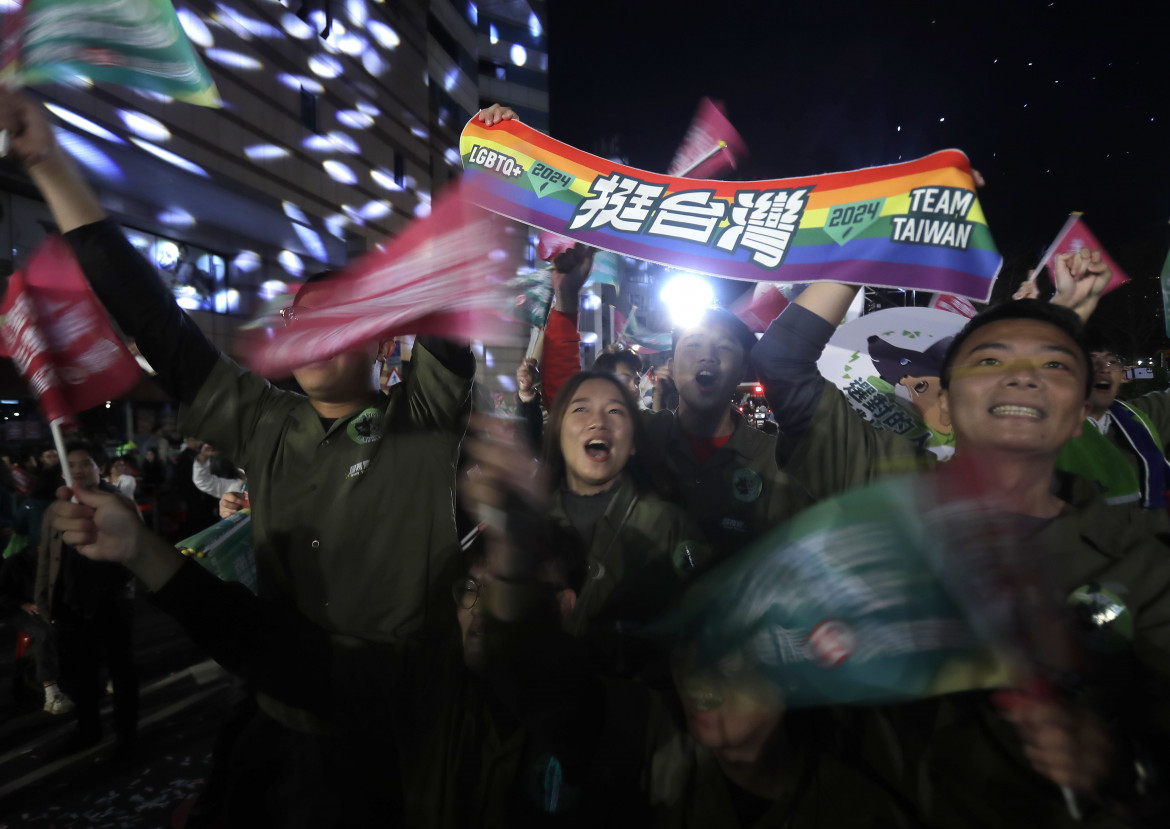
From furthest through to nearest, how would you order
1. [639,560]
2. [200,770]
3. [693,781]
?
[200,770], [639,560], [693,781]

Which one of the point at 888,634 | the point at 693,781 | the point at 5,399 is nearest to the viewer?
the point at 888,634

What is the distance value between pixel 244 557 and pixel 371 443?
1061 mm

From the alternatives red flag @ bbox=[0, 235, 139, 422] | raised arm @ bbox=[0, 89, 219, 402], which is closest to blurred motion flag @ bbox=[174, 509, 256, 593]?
red flag @ bbox=[0, 235, 139, 422]

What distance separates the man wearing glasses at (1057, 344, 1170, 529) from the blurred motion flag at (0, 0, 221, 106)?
2570 millimetres

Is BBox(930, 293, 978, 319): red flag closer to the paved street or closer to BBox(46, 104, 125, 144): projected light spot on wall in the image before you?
the paved street

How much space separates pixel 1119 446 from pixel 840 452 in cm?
154

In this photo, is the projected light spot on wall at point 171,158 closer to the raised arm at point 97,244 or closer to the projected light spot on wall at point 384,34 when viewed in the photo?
the projected light spot on wall at point 384,34

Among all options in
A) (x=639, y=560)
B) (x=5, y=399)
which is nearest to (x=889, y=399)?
(x=639, y=560)

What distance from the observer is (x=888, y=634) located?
1.29 m

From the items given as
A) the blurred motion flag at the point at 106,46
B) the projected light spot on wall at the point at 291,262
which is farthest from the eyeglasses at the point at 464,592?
the projected light spot on wall at the point at 291,262

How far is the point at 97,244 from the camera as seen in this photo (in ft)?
5.45

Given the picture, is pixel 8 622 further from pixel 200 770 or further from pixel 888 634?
pixel 888 634

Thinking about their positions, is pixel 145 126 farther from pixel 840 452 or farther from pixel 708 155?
pixel 840 452

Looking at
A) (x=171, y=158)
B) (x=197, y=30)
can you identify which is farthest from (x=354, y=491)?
(x=197, y=30)
